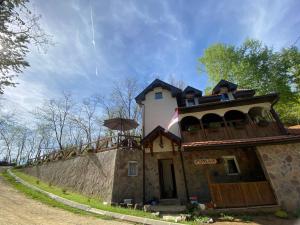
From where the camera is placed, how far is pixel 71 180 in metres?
16.6

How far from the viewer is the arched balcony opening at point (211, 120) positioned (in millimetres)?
15562

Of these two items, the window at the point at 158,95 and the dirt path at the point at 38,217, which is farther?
the window at the point at 158,95

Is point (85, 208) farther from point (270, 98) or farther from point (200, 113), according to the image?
point (270, 98)

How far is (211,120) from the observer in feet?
52.2

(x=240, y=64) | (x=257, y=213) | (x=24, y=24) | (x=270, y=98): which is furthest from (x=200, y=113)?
(x=240, y=64)

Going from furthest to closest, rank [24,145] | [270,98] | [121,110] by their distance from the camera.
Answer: [24,145] → [121,110] → [270,98]

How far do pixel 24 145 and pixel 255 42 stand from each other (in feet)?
181

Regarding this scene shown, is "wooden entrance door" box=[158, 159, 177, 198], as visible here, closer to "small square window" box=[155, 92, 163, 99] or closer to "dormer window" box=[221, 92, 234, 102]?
"small square window" box=[155, 92, 163, 99]

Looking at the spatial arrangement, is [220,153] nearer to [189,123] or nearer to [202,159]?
[202,159]

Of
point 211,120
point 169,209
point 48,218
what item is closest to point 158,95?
point 211,120

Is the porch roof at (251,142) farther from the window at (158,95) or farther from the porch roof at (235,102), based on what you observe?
the window at (158,95)

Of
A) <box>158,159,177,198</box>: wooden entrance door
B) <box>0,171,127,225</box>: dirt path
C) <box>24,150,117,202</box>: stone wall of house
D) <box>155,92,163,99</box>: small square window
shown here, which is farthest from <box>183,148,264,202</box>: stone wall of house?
<box>155,92,163,99</box>: small square window

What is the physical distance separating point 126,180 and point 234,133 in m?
8.12

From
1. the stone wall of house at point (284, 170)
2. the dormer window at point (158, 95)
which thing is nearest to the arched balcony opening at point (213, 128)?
the stone wall of house at point (284, 170)
